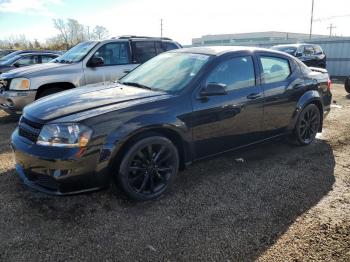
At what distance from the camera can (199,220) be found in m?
3.35

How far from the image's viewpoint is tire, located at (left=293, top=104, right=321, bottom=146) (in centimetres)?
539

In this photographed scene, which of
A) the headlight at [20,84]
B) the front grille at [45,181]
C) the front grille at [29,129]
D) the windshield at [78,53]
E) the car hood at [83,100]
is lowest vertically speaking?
the front grille at [45,181]

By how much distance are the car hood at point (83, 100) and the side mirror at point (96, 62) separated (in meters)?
2.99

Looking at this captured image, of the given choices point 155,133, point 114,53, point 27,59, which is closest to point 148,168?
point 155,133

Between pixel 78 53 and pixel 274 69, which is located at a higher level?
pixel 78 53

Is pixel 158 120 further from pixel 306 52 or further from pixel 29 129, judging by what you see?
pixel 306 52

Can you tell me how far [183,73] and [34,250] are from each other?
8.31 feet

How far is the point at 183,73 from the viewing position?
164 inches

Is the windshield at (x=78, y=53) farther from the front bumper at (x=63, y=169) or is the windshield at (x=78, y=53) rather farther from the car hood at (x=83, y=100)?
the front bumper at (x=63, y=169)

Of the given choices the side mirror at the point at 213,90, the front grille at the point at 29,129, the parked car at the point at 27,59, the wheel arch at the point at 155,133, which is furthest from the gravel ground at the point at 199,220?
the parked car at the point at 27,59

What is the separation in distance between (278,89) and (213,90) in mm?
1426

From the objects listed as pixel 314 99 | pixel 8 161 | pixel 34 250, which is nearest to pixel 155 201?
pixel 34 250

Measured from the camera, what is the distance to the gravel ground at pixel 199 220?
112 inches

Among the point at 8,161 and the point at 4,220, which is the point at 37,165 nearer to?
the point at 4,220
